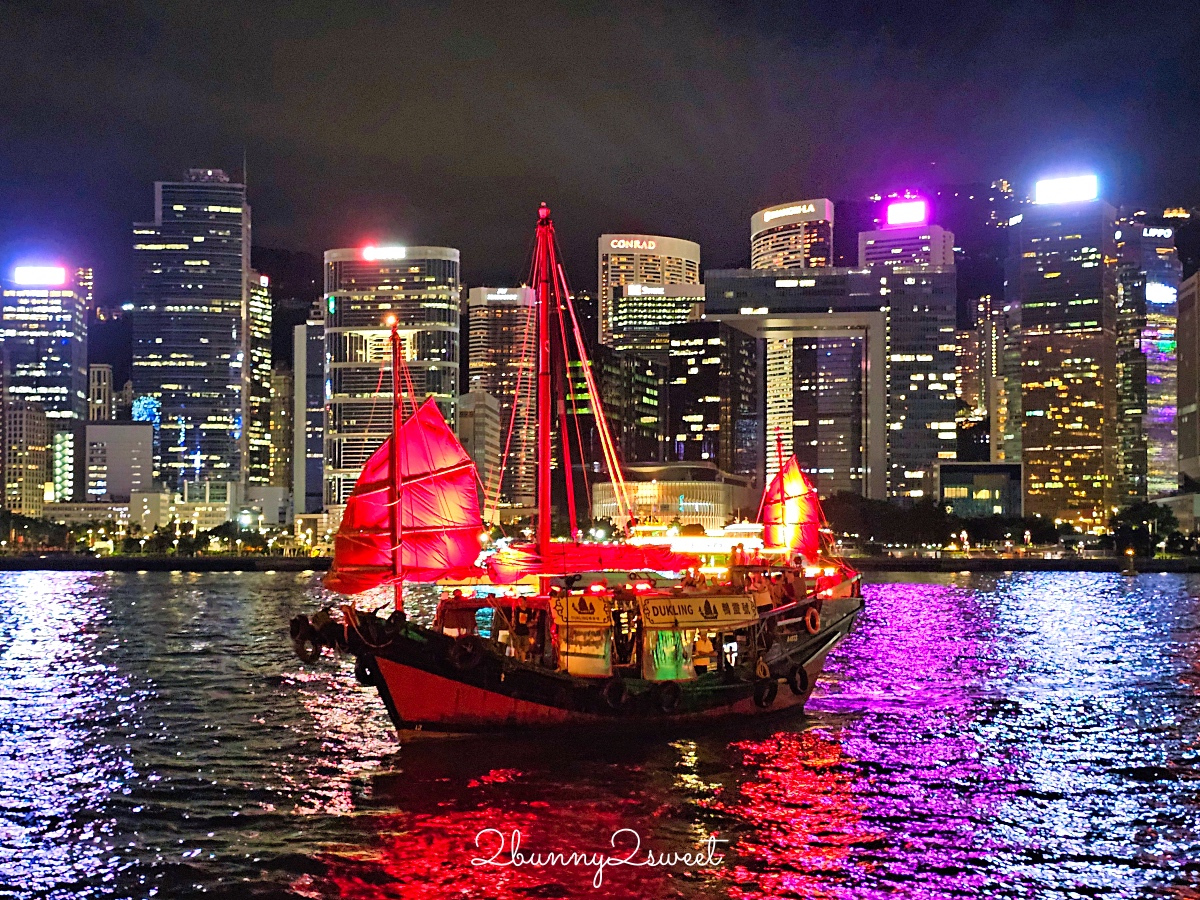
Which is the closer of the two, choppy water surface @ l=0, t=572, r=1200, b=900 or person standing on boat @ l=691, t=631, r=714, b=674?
choppy water surface @ l=0, t=572, r=1200, b=900

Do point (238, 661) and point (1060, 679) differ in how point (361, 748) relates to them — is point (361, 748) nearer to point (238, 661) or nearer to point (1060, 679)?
point (238, 661)

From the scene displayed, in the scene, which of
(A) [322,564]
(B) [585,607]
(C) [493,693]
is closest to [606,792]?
(C) [493,693]

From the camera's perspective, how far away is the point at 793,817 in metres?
29.3

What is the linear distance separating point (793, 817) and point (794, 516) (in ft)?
167

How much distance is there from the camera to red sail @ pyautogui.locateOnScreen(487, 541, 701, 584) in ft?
150

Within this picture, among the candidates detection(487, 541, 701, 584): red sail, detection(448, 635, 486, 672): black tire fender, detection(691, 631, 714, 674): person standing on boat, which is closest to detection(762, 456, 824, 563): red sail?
detection(487, 541, 701, 584): red sail

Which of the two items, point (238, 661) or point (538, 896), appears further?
point (238, 661)

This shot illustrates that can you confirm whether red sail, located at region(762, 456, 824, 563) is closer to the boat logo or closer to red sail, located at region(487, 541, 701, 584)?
red sail, located at region(487, 541, 701, 584)

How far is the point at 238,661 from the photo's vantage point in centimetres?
5822

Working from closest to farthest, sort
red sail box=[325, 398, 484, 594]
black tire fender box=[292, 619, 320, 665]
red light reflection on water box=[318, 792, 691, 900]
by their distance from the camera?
red light reflection on water box=[318, 792, 691, 900] → black tire fender box=[292, 619, 320, 665] → red sail box=[325, 398, 484, 594]

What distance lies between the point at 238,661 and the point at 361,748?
78.7ft

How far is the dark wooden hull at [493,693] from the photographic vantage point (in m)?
33.2

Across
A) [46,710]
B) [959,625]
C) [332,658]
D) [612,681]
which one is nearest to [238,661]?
[332,658]

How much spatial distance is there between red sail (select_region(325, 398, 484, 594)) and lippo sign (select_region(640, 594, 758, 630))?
6405 mm
